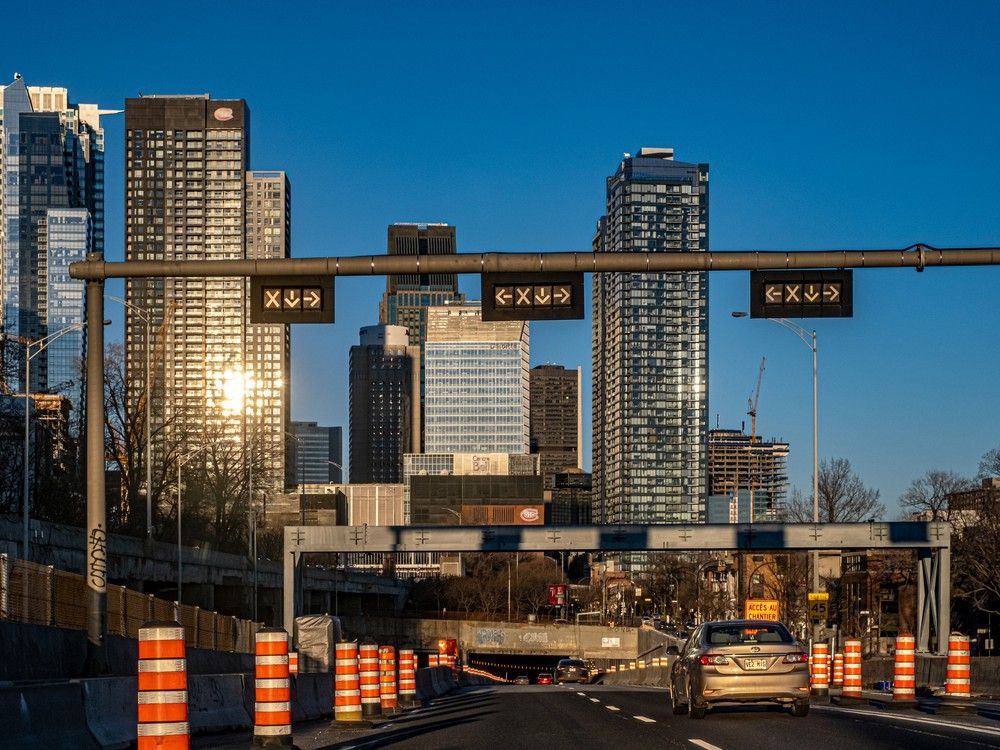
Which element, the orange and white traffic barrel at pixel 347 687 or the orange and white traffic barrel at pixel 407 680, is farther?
the orange and white traffic barrel at pixel 407 680

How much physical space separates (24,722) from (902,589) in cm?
11279

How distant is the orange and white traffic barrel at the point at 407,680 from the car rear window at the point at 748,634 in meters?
11.8

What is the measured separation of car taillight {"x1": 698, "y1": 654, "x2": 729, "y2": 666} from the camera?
2184cm

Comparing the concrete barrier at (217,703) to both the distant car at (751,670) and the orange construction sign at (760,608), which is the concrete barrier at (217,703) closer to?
the distant car at (751,670)

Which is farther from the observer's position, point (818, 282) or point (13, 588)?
point (13, 588)

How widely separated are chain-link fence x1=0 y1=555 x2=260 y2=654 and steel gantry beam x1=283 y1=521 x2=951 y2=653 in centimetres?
1055

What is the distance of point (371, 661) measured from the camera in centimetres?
2630

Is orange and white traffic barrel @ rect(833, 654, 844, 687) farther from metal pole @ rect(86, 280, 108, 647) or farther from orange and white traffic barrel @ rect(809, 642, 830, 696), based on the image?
metal pole @ rect(86, 280, 108, 647)

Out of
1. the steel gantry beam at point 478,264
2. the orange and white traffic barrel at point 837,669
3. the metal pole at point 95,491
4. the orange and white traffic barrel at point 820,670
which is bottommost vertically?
the orange and white traffic barrel at point 837,669

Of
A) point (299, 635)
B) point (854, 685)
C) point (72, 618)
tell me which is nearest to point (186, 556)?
point (299, 635)

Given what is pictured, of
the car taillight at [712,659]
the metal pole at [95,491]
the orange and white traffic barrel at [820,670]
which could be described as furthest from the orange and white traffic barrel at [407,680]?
the car taillight at [712,659]

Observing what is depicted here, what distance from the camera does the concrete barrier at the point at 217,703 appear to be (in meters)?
20.9

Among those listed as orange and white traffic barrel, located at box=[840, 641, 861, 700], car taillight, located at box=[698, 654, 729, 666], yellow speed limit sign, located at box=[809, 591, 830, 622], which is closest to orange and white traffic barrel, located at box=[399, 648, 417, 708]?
orange and white traffic barrel, located at box=[840, 641, 861, 700]

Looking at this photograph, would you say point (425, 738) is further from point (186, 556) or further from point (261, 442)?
point (261, 442)
